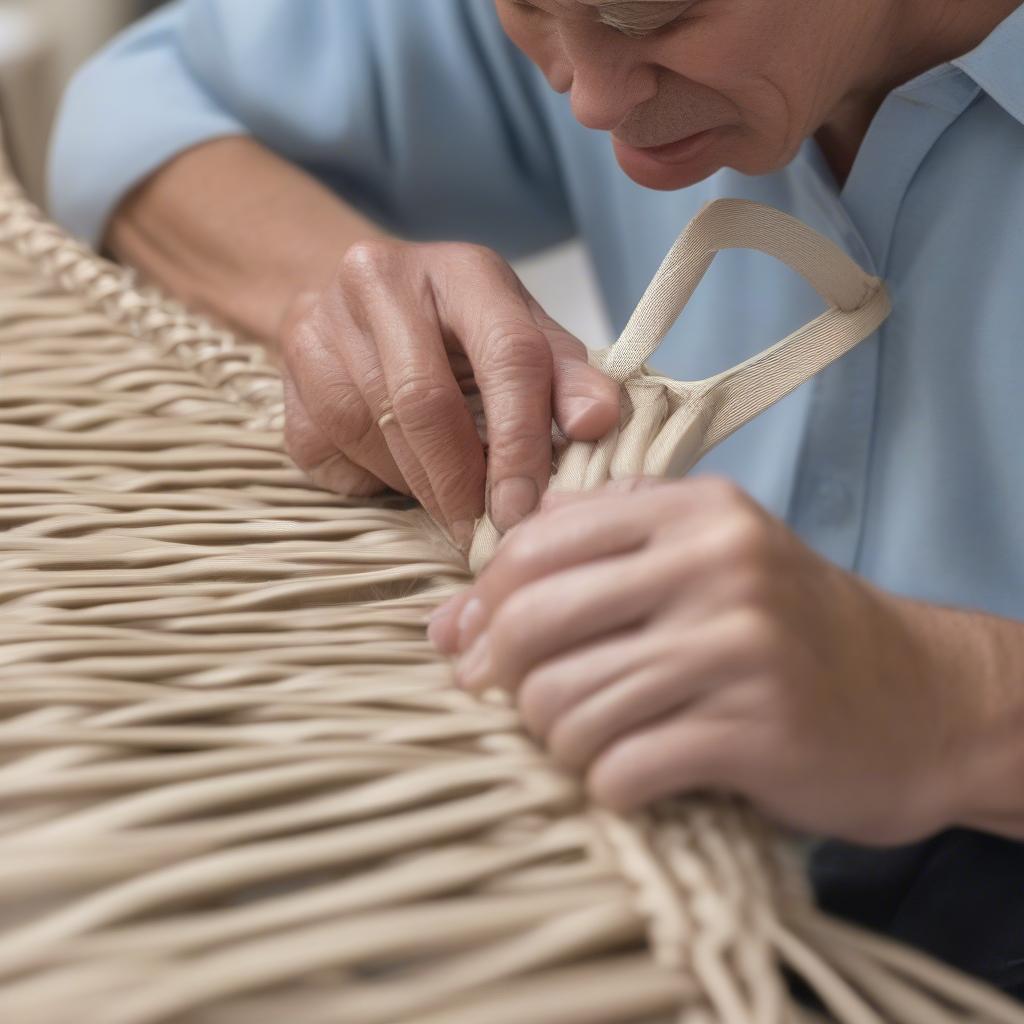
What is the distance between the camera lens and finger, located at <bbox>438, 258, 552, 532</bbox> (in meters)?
0.52

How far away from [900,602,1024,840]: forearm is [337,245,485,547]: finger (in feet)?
0.67

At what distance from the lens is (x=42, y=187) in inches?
58.4

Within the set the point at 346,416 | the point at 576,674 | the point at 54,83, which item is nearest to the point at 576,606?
the point at 576,674

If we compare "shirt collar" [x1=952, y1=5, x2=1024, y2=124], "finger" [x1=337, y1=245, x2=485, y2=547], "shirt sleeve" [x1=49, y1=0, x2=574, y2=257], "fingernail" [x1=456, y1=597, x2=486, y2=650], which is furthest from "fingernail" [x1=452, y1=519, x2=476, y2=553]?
"shirt sleeve" [x1=49, y1=0, x2=574, y2=257]

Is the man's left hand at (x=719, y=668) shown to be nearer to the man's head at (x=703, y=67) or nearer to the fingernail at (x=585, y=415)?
the fingernail at (x=585, y=415)

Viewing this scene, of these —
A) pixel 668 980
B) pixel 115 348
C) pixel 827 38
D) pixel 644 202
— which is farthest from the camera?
pixel 644 202

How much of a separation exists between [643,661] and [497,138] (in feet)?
2.49

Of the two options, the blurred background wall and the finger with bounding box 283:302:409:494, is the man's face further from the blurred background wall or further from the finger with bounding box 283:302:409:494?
the blurred background wall

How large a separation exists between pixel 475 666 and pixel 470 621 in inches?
0.7

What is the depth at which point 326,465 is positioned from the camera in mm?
622

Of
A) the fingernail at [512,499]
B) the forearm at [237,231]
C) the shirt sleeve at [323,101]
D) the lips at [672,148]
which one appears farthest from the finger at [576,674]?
the shirt sleeve at [323,101]

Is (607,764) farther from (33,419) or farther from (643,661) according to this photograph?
(33,419)

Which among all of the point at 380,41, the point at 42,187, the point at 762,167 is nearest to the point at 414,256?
the point at 762,167

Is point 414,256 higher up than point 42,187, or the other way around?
point 414,256
